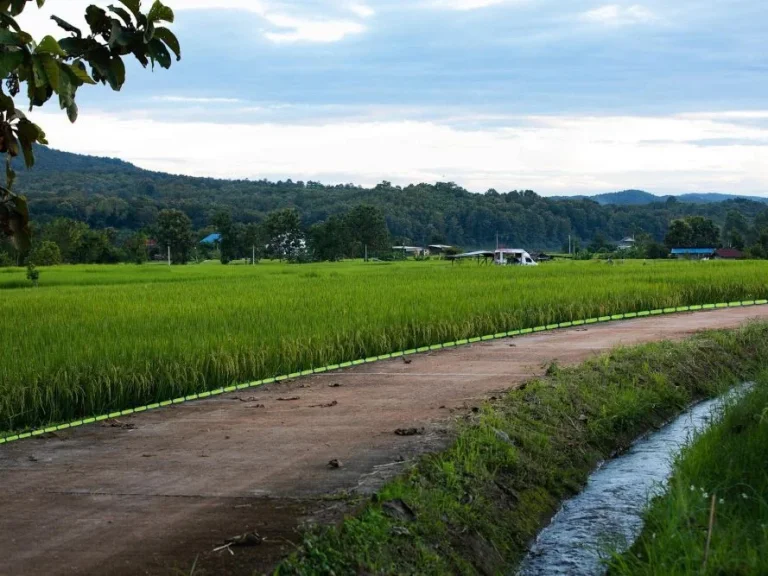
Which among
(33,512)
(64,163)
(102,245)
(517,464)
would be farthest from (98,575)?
(64,163)

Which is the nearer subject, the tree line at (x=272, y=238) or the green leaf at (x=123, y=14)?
the green leaf at (x=123, y=14)

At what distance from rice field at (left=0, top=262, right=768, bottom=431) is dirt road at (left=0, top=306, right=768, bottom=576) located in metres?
0.50

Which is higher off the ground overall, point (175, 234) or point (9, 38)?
point (9, 38)

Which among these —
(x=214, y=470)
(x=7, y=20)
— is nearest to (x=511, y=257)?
(x=214, y=470)

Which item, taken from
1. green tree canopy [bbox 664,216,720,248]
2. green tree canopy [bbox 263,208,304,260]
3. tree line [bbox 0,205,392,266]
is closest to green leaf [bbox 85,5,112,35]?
tree line [bbox 0,205,392,266]

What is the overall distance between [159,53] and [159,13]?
229 mm

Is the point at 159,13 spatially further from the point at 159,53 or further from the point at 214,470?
the point at 214,470

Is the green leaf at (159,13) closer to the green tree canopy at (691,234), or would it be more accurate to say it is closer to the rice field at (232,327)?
the rice field at (232,327)

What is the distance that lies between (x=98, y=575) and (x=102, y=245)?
52.0m

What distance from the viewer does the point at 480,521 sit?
5.74 m

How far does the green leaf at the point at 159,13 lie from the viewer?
17.3ft

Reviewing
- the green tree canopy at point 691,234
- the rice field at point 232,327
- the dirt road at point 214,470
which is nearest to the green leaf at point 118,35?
the dirt road at point 214,470

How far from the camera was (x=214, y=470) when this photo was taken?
20.2 ft

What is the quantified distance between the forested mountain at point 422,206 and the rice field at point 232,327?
6496 centimetres
